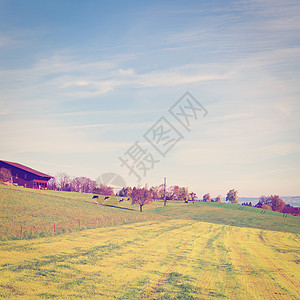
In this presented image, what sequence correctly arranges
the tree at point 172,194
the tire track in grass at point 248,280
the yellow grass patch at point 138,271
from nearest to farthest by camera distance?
the yellow grass patch at point 138,271, the tire track in grass at point 248,280, the tree at point 172,194

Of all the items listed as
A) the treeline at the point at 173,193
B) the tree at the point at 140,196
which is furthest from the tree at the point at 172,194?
the tree at the point at 140,196

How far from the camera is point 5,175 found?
92.1 meters

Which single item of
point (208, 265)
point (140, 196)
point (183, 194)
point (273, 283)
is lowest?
point (208, 265)

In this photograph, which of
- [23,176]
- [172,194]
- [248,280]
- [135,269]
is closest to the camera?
[248,280]

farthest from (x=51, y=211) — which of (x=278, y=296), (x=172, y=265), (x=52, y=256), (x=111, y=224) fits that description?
(x=278, y=296)

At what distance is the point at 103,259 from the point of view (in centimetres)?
2678

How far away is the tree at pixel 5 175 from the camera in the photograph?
300ft

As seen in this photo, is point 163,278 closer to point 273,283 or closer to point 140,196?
point 273,283

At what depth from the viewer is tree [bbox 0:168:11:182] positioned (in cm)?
9150

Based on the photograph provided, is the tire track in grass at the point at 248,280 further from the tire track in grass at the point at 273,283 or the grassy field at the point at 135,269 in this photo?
the tire track in grass at the point at 273,283

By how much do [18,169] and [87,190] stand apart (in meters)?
102

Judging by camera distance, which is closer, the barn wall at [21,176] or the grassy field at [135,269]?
the grassy field at [135,269]

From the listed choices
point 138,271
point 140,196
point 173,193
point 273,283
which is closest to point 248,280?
point 273,283

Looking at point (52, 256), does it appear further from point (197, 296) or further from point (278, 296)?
point (278, 296)
